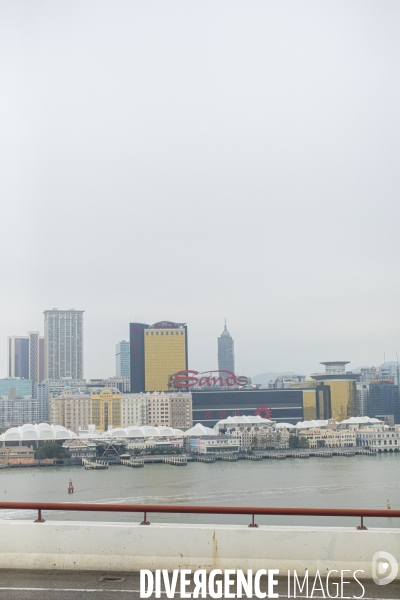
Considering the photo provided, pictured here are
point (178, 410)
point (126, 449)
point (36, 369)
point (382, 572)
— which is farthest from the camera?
point (36, 369)

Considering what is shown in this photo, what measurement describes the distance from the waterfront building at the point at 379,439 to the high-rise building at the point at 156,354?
15.9 m

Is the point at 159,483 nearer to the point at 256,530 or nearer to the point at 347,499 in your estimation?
the point at 347,499

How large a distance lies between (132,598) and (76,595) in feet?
0.48

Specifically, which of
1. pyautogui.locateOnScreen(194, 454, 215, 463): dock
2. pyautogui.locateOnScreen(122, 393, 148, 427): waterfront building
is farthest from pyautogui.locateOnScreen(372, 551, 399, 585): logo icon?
pyautogui.locateOnScreen(122, 393, 148, 427): waterfront building

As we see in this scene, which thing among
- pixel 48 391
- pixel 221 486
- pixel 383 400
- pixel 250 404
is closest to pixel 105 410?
pixel 250 404

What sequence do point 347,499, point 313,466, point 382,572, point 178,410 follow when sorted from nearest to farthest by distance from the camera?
point 382,572, point 347,499, point 313,466, point 178,410

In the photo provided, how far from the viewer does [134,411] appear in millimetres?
35531

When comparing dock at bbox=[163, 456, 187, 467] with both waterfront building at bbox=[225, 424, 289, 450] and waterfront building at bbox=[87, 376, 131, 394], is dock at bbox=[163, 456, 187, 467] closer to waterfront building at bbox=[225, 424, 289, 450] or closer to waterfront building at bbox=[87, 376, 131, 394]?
waterfront building at bbox=[225, 424, 289, 450]

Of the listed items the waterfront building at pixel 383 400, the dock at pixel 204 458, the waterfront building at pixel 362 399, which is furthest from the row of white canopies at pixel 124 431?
the waterfront building at pixel 362 399

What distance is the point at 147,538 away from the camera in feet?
6.23

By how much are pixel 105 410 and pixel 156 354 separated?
9.19 m

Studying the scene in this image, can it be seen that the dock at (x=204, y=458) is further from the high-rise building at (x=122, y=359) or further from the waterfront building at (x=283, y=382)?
the high-rise building at (x=122, y=359)

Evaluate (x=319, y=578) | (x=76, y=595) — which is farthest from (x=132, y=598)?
(x=319, y=578)

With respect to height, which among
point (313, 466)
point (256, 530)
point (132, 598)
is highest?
point (256, 530)
